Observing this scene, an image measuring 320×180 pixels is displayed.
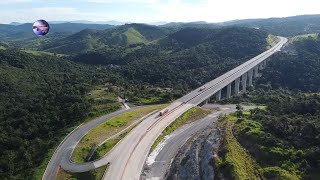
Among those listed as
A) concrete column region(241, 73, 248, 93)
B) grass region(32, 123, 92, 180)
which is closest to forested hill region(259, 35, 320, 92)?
concrete column region(241, 73, 248, 93)

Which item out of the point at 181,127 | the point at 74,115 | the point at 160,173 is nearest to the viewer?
the point at 160,173

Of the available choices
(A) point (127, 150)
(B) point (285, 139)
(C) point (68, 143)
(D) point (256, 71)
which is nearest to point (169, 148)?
(A) point (127, 150)

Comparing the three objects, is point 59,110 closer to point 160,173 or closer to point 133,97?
point 133,97

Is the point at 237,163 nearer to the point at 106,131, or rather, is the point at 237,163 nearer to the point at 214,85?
the point at 106,131

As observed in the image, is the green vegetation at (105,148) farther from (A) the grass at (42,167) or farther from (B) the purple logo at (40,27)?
(B) the purple logo at (40,27)

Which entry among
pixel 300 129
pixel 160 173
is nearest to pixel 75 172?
pixel 160 173

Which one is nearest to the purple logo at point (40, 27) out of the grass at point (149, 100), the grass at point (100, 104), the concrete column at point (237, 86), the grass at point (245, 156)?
the grass at point (100, 104)

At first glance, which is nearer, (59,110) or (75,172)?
(75,172)
